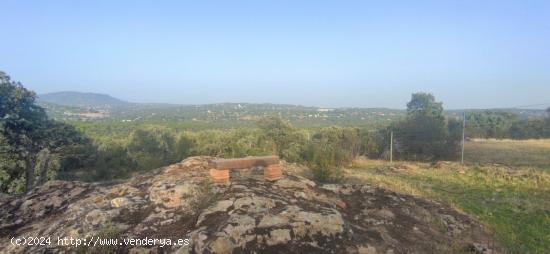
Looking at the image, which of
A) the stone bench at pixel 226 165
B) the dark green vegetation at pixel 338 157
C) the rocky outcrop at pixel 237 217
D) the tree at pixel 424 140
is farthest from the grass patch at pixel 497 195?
the tree at pixel 424 140

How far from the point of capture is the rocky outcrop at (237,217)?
441cm

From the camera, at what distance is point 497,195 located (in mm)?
10414

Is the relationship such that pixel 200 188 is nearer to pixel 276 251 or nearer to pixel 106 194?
pixel 106 194

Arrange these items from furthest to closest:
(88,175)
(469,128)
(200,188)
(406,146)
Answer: (469,128) < (406,146) < (88,175) < (200,188)

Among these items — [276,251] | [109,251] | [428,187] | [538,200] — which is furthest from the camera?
[428,187]

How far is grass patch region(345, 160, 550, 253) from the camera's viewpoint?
22.3ft

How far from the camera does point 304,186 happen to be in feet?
21.4

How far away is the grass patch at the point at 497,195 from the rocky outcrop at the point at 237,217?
2.98ft

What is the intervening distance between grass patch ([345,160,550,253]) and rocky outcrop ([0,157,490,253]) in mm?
909

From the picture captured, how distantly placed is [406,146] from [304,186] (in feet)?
62.7

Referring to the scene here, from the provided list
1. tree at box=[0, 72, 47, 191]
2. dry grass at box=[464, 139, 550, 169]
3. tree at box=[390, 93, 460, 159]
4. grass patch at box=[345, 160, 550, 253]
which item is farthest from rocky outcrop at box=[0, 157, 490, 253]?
tree at box=[390, 93, 460, 159]

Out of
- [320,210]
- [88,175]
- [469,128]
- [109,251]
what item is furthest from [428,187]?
[469,128]

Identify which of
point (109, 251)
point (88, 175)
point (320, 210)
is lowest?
point (88, 175)

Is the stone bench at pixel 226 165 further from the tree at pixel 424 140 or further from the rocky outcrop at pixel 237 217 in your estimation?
the tree at pixel 424 140
